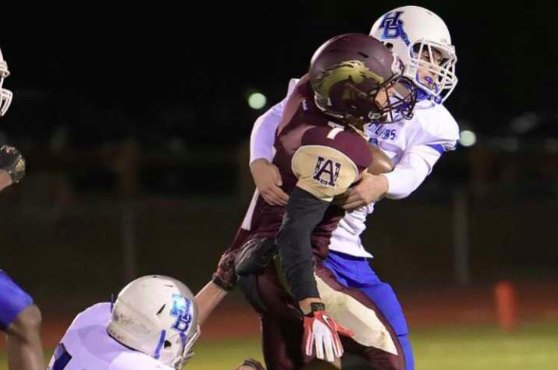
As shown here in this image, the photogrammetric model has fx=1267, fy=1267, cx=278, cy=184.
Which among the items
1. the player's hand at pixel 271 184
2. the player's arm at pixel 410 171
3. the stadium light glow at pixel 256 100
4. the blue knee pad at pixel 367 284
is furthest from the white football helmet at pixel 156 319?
the stadium light glow at pixel 256 100

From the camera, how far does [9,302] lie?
16.8 ft

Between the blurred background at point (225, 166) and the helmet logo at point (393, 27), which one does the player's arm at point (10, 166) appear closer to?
the helmet logo at point (393, 27)

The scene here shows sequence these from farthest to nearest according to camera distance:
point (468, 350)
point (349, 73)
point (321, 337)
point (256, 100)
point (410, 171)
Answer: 1. point (256, 100)
2. point (468, 350)
3. point (410, 171)
4. point (349, 73)
5. point (321, 337)

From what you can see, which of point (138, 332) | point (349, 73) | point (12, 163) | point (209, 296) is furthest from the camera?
point (12, 163)

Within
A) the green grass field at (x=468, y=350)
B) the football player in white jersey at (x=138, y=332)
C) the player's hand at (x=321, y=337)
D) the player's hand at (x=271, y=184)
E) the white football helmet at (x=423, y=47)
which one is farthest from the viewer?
the green grass field at (x=468, y=350)

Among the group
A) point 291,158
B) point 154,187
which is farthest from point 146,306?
point 154,187

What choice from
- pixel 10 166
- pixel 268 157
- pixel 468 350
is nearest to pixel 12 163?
pixel 10 166

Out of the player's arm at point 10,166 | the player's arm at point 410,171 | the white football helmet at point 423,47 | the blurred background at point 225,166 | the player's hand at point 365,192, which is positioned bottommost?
the player's arm at point 10,166

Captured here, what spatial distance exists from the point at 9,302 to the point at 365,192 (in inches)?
63.3

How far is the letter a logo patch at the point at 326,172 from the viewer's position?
4238mm

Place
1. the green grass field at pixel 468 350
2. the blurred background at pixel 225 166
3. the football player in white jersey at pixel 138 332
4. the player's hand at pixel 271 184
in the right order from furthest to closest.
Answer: the blurred background at pixel 225 166 → the green grass field at pixel 468 350 → the player's hand at pixel 271 184 → the football player in white jersey at pixel 138 332

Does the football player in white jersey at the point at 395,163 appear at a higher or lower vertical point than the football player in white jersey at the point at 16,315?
higher

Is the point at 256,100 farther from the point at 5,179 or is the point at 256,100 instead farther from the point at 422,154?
the point at 422,154

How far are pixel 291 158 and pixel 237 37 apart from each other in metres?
18.7
